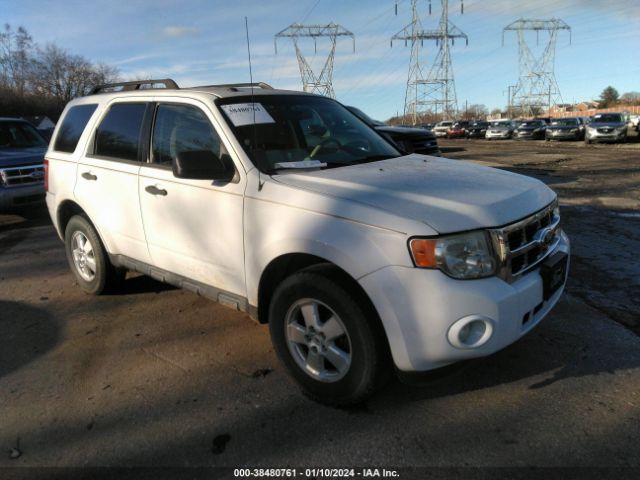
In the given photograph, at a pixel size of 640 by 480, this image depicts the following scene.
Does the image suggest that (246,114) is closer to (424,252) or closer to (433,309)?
(424,252)

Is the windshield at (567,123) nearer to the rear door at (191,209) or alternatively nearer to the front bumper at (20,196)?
the front bumper at (20,196)

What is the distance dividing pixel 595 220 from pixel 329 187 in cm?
604

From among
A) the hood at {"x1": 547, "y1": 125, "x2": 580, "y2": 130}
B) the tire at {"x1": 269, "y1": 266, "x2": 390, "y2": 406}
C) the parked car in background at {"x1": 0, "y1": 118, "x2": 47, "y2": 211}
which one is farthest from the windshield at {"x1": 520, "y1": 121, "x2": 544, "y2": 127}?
the tire at {"x1": 269, "y1": 266, "x2": 390, "y2": 406}

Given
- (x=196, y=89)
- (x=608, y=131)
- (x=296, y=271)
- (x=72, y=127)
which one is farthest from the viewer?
(x=608, y=131)

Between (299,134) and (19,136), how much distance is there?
26.3ft

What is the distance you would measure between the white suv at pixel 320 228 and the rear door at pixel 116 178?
0.06 ft

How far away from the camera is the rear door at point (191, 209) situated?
132 inches

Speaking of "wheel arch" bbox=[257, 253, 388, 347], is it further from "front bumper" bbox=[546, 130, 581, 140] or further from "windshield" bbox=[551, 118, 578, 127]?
"windshield" bbox=[551, 118, 578, 127]

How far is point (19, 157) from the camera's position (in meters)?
8.36

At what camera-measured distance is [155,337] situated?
160 inches

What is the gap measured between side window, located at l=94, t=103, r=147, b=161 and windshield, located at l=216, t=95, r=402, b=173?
946 mm

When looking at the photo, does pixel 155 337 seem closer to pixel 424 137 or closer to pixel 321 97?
pixel 321 97

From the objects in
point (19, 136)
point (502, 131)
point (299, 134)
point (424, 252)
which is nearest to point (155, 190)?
point (299, 134)

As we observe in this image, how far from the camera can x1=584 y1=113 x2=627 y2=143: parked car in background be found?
25.9m
